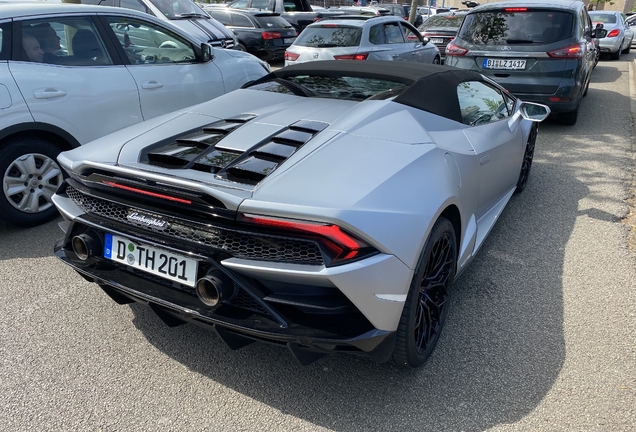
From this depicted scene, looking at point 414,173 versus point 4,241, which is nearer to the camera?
point 414,173

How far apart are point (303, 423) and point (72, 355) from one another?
4.25 ft

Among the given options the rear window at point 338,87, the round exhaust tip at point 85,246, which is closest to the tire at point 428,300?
the rear window at point 338,87

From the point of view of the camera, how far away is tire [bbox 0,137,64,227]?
418 centimetres

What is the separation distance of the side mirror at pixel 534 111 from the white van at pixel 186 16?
6.46 metres

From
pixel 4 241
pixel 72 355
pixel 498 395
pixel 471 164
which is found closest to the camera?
pixel 498 395

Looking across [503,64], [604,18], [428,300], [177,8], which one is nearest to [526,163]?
[503,64]

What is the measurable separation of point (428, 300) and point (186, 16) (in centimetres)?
884

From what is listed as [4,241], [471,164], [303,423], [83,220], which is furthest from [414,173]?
[4,241]

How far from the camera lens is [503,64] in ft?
24.4

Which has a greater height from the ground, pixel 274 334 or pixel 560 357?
pixel 274 334

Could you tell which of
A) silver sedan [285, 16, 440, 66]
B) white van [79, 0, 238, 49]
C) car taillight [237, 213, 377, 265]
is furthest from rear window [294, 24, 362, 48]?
car taillight [237, 213, 377, 265]

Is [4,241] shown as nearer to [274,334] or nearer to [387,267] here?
[274,334]

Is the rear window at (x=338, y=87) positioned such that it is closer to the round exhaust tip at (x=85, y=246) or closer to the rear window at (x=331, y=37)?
the round exhaust tip at (x=85, y=246)

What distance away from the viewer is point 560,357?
285 centimetres
